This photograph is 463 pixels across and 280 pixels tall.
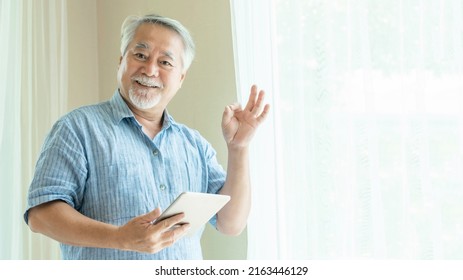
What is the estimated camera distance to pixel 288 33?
221 cm

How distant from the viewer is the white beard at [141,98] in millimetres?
1860

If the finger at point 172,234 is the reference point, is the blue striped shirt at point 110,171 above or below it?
above

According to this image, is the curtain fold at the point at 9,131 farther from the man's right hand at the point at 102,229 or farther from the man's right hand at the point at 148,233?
the man's right hand at the point at 148,233

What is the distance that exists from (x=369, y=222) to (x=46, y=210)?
107 centimetres

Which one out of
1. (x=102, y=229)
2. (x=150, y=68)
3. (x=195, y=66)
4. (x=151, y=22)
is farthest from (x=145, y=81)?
(x=195, y=66)

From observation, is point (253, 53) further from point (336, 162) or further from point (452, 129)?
point (452, 129)

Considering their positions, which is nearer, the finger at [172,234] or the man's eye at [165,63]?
the finger at [172,234]

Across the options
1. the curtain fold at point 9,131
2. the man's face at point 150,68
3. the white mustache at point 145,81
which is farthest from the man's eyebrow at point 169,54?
the curtain fold at point 9,131

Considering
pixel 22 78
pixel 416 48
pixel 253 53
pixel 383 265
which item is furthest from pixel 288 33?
pixel 22 78

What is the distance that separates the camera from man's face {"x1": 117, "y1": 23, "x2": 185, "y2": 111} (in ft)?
6.14

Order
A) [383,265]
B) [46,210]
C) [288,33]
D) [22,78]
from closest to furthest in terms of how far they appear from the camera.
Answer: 1. [46,210]
2. [383,265]
3. [288,33]
4. [22,78]

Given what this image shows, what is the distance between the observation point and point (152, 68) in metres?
1.88

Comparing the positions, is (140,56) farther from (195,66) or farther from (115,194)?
(195,66)

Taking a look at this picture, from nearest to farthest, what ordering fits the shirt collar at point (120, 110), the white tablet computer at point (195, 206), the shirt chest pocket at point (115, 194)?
the white tablet computer at point (195, 206) < the shirt chest pocket at point (115, 194) < the shirt collar at point (120, 110)
